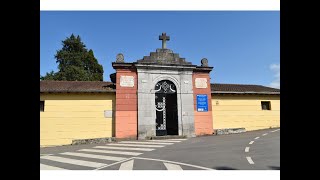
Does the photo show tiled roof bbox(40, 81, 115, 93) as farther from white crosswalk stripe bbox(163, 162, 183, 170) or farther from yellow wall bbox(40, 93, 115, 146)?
white crosswalk stripe bbox(163, 162, 183, 170)

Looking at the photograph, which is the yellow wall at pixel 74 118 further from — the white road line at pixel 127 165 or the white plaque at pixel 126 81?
the white road line at pixel 127 165

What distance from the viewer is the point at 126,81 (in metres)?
15.0

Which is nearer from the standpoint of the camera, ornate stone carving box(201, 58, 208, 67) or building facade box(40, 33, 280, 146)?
building facade box(40, 33, 280, 146)

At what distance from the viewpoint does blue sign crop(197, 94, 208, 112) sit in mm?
15656

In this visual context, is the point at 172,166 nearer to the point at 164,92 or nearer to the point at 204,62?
the point at 164,92

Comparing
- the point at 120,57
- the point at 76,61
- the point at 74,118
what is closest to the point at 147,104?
the point at 120,57

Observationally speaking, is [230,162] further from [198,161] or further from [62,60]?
[62,60]

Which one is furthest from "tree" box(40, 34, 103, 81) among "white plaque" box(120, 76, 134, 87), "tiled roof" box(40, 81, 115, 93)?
"white plaque" box(120, 76, 134, 87)

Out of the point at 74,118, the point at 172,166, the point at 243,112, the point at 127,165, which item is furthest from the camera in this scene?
the point at 243,112

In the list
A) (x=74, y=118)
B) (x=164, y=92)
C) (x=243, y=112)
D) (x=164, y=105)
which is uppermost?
(x=164, y=92)

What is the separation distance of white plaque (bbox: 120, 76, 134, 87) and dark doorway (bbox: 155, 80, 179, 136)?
5.44 ft

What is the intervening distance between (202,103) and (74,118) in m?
8.25
